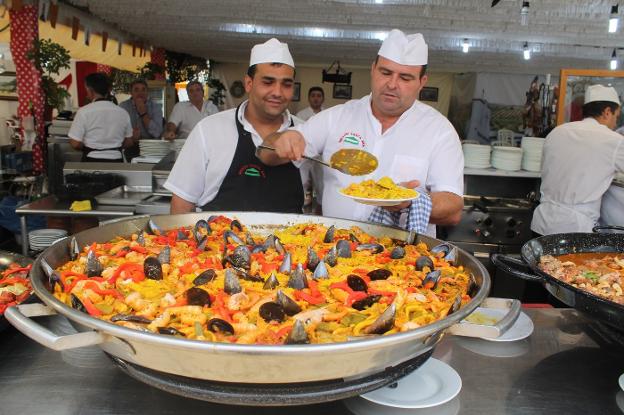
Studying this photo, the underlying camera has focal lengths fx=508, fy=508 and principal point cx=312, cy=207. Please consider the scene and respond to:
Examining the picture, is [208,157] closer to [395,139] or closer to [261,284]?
[395,139]

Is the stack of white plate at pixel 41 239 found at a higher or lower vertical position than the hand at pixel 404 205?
lower

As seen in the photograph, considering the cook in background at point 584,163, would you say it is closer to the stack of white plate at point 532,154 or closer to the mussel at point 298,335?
the stack of white plate at point 532,154

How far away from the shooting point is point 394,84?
2672 millimetres

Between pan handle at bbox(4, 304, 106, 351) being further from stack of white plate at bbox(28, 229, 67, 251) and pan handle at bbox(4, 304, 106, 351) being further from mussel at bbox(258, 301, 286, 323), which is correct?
stack of white plate at bbox(28, 229, 67, 251)

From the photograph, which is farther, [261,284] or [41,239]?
[41,239]

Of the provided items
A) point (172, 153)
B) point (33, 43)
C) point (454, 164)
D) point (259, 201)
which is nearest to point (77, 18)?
point (33, 43)

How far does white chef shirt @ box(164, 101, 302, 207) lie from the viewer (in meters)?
2.97

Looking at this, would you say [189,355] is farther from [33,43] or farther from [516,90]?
[516,90]

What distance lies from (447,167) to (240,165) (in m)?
1.17

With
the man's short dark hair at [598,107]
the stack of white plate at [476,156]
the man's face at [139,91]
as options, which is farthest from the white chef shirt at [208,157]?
the man's face at [139,91]

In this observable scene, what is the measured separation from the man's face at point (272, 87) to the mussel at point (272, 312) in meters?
1.75

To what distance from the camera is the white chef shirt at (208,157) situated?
297 cm

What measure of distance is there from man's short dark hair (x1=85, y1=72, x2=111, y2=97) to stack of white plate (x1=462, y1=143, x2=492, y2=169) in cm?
466

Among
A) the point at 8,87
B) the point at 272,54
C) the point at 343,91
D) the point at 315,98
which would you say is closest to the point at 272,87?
the point at 272,54
